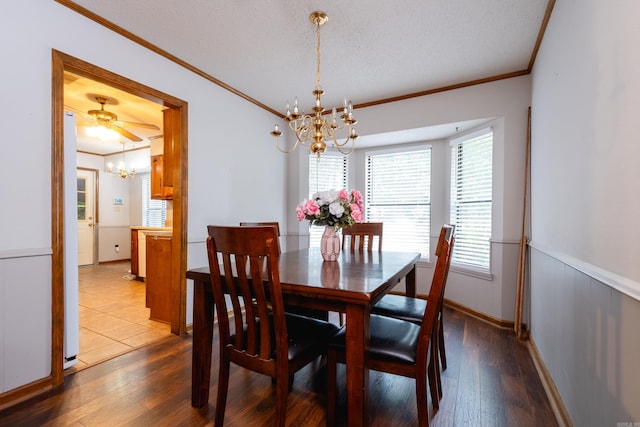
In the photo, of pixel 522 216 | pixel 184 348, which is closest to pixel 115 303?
pixel 184 348

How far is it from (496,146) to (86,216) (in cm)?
776

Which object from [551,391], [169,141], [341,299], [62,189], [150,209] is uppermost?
[169,141]

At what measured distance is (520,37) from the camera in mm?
2354

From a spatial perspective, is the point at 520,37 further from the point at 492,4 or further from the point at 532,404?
the point at 532,404

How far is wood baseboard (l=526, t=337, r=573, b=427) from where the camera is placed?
154 centimetres

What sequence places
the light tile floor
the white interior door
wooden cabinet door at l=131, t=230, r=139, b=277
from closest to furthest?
the light tile floor < wooden cabinet door at l=131, t=230, r=139, b=277 < the white interior door

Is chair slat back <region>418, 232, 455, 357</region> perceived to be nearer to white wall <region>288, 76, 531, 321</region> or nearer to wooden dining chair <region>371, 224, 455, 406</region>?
wooden dining chair <region>371, 224, 455, 406</region>

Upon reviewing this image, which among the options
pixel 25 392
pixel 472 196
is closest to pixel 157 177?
pixel 25 392

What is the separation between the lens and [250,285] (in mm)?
1394

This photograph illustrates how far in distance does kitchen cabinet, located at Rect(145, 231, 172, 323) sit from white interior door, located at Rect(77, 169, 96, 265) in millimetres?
4528

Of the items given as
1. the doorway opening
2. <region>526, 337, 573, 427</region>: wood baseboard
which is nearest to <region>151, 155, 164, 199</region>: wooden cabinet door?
the doorway opening

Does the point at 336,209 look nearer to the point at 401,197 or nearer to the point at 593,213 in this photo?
the point at 593,213

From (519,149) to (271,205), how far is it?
2915 millimetres

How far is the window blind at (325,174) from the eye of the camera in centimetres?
435
